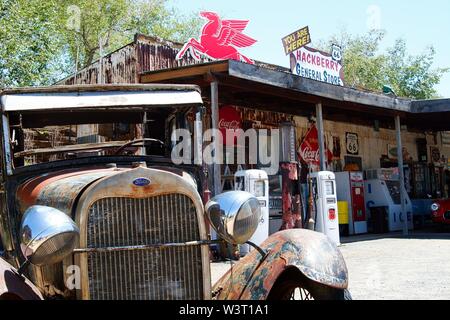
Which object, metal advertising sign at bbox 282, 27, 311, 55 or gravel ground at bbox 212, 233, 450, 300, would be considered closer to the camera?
gravel ground at bbox 212, 233, 450, 300

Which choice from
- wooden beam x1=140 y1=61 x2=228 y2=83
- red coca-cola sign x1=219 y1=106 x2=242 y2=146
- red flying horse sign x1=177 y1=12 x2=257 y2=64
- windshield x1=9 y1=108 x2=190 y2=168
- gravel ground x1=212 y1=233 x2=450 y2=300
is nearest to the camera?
windshield x1=9 y1=108 x2=190 y2=168

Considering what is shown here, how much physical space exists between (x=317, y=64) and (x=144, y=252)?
1152 cm

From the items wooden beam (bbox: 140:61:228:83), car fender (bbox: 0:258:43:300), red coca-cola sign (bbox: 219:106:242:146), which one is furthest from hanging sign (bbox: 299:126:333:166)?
car fender (bbox: 0:258:43:300)

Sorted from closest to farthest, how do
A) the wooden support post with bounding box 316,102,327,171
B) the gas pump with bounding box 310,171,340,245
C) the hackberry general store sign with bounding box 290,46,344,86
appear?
1. the gas pump with bounding box 310,171,340,245
2. the wooden support post with bounding box 316,102,327,171
3. the hackberry general store sign with bounding box 290,46,344,86

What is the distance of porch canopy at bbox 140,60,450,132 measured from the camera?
34.5 feet

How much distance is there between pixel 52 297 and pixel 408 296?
13.9ft

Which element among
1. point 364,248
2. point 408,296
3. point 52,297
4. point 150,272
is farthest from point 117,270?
point 364,248

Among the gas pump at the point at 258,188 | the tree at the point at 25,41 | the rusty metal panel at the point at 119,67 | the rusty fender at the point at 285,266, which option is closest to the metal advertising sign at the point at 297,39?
the rusty metal panel at the point at 119,67

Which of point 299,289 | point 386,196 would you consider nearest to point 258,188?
point 299,289

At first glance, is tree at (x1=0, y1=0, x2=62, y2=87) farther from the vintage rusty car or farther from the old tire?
the old tire

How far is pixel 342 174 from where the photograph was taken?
50.8 feet

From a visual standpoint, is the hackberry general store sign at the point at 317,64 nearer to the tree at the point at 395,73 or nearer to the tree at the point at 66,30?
the tree at the point at 66,30

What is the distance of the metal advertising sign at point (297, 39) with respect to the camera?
13664 millimetres

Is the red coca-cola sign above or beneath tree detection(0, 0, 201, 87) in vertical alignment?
beneath
